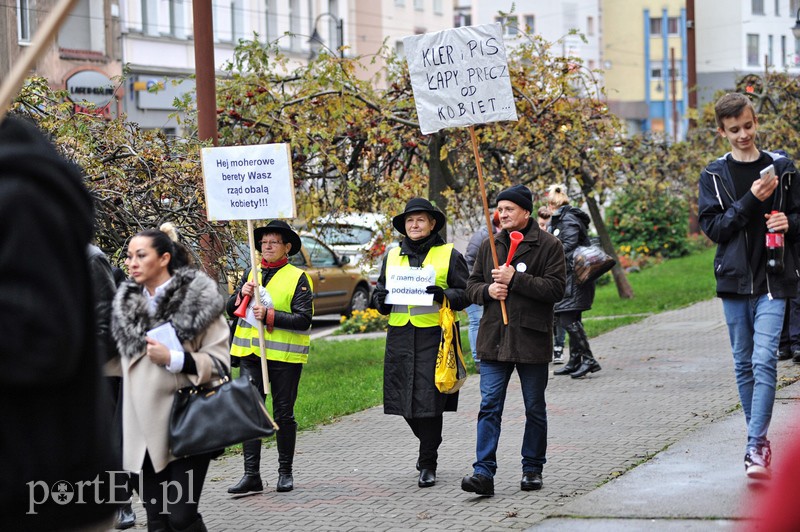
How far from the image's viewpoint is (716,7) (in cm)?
7575

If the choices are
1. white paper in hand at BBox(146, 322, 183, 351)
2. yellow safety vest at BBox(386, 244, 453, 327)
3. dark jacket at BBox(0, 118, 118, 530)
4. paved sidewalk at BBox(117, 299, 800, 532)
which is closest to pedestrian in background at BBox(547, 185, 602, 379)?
paved sidewalk at BBox(117, 299, 800, 532)

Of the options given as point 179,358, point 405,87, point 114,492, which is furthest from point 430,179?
point 114,492

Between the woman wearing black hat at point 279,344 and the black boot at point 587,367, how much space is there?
4604 millimetres

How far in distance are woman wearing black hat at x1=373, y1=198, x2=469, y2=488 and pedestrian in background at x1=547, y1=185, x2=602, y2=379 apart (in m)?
4.11

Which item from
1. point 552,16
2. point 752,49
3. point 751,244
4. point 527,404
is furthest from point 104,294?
point 752,49

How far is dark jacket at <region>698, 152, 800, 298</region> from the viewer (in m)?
6.67

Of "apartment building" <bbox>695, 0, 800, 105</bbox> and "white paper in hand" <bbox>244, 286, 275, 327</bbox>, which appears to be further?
"apartment building" <bbox>695, 0, 800, 105</bbox>

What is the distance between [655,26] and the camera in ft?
260

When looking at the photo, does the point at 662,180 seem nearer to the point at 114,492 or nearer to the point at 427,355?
the point at 427,355

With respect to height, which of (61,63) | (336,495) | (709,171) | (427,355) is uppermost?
(61,63)

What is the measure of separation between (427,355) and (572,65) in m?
6.17

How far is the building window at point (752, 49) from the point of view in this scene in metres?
74.4

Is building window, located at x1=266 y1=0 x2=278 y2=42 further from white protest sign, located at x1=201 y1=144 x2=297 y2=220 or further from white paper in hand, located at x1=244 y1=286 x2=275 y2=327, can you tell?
white paper in hand, located at x1=244 y1=286 x2=275 y2=327

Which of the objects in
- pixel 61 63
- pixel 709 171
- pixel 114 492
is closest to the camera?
pixel 114 492
